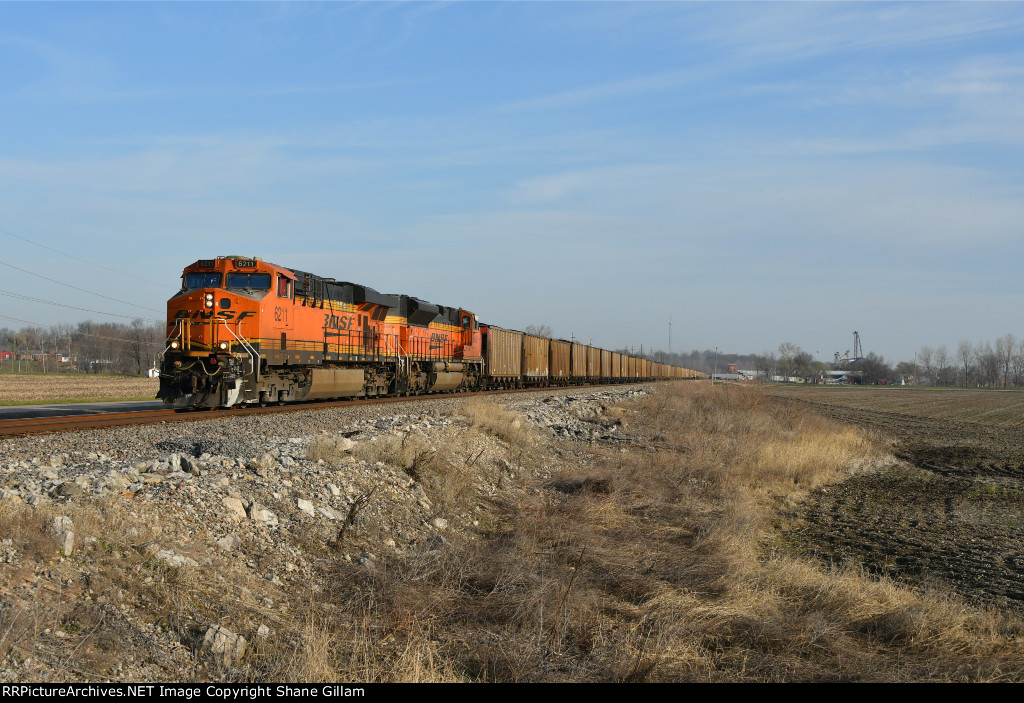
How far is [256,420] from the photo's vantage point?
540 inches

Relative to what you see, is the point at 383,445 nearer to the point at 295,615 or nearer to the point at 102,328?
the point at 295,615

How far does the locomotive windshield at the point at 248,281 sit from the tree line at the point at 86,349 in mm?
68916

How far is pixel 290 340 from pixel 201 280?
98.3 inches

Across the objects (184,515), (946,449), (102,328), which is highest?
(102,328)

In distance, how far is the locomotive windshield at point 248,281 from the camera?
17.0 meters

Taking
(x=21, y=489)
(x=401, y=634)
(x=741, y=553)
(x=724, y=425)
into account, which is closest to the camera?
(x=401, y=634)

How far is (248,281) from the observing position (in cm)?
1703

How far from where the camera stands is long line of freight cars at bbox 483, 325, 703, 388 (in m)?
35.7

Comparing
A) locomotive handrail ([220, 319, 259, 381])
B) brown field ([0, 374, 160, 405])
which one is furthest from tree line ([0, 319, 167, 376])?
locomotive handrail ([220, 319, 259, 381])

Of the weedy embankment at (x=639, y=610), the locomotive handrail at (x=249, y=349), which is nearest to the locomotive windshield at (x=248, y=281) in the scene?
the locomotive handrail at (x=249, y=349)

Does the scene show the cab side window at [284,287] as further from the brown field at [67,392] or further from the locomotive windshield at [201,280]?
the brown field at [67,392]

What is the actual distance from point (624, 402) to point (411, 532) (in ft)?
75.3

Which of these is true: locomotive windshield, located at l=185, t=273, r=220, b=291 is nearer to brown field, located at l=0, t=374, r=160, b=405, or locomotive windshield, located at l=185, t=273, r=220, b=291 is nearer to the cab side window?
the cab side window
